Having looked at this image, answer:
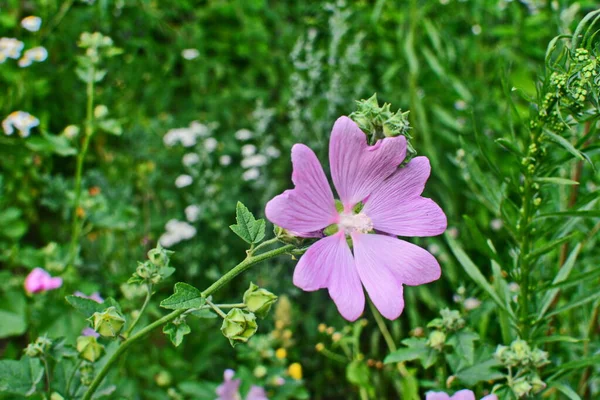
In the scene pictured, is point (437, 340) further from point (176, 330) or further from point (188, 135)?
point (188, 135)

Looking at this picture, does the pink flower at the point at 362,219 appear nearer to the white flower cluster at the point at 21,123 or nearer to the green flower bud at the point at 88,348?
the green flower bud at the point at 88,348

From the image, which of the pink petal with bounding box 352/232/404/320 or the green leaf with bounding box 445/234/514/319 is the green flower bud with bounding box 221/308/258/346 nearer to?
the pink petal with bounding box 352/232/404/320

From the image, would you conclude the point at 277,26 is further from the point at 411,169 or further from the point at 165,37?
the point at 411,169

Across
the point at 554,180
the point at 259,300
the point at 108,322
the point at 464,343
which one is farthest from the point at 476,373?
the point at 108,322

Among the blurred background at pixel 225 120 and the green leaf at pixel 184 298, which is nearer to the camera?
the green leaf at pixel 184 298

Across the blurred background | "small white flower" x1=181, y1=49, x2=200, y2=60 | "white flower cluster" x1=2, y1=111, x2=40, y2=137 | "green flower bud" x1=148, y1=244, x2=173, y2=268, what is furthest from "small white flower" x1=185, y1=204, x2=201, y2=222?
"green flower bud" x1=148, y1=244, x2=173, y2=268

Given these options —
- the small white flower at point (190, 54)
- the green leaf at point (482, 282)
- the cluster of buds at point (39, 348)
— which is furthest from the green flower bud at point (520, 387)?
the small white flower at point (190, 54)

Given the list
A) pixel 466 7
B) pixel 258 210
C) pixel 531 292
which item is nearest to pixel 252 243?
pixel 531 292
